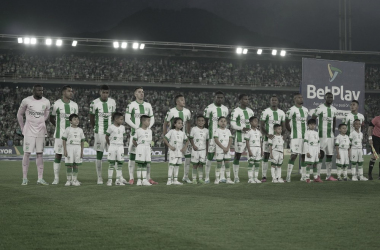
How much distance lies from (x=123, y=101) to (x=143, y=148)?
32566 millimetres

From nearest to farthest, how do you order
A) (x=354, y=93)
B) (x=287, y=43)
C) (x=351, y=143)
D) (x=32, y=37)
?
(x=351, y=143)
(x=354, y=93)
(x=32, y=37)
(x=287, y=43)

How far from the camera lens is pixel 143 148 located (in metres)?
11.2

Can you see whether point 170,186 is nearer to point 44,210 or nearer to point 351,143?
point 44,210

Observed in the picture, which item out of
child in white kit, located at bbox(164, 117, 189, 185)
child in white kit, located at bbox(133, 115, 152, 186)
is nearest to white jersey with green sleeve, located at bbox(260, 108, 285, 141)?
child in white kit, located at bbox(164, 117, 189, 185)

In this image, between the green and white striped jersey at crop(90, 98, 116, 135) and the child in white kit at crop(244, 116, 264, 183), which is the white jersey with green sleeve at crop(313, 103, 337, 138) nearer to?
the child in white kit at crop(244, 116, 264, 183)

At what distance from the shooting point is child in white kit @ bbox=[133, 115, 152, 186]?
1114cm

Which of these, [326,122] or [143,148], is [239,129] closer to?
[143,148]

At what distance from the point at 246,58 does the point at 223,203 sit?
40.8 m

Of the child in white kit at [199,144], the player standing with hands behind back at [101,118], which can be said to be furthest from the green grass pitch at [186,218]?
the child in white kit at [199,144]

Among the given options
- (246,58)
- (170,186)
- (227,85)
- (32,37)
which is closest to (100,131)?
(170,186)

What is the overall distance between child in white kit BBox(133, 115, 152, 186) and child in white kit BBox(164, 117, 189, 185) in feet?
1.77

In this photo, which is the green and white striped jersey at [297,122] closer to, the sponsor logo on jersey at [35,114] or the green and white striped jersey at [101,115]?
the green and white striped jersey at [101,115]

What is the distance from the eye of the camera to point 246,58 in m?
47.7

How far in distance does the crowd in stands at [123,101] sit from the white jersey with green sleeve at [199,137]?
24664 mm
